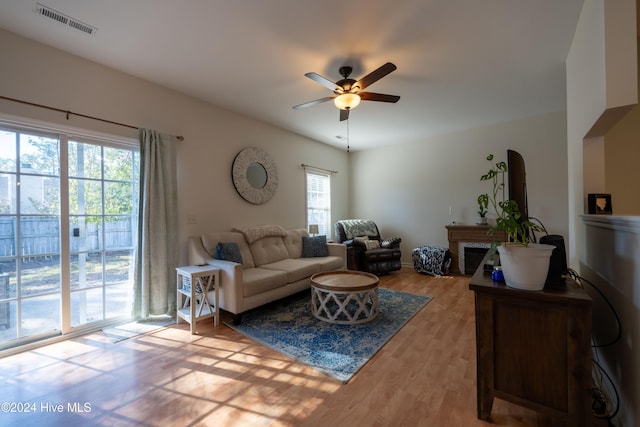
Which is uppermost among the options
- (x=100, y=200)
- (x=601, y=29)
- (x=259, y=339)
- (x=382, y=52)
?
(x=382, y=52)

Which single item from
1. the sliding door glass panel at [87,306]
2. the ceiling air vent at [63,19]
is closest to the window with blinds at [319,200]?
the sliding door glass panel at [87,306]

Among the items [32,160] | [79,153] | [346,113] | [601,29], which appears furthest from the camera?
[346,113]

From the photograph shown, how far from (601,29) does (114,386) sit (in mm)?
3772

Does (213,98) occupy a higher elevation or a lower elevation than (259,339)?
higher

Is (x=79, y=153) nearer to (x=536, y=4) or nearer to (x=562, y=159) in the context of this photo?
(x=536, y=4)

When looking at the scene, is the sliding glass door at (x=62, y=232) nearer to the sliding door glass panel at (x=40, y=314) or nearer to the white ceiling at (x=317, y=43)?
the sliding door glass panel at (x=40, y=314)

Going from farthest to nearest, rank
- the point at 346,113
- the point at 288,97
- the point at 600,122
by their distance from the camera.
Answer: the point at 288,97
the point at 346,113
the point at 600,122

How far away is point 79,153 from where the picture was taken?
2617 millimetres

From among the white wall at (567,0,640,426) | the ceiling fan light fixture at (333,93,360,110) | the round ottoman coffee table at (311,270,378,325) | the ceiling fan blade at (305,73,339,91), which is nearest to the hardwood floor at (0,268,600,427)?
the round ottoman coffee table at (311,270,378,325)

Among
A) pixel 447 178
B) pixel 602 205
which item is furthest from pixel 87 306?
pixel 447 178

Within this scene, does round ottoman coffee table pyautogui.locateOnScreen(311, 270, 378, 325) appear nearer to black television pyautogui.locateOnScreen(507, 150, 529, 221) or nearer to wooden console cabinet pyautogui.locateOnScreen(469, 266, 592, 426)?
wooden console cabinet pyautogui.locateOnScreen(469, 266, 592, 426)

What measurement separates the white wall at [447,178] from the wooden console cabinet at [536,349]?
3.76 meters

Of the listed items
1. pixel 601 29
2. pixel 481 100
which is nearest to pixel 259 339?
pixel 601 29

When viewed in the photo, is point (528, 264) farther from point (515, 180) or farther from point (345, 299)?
point (345, 299)
